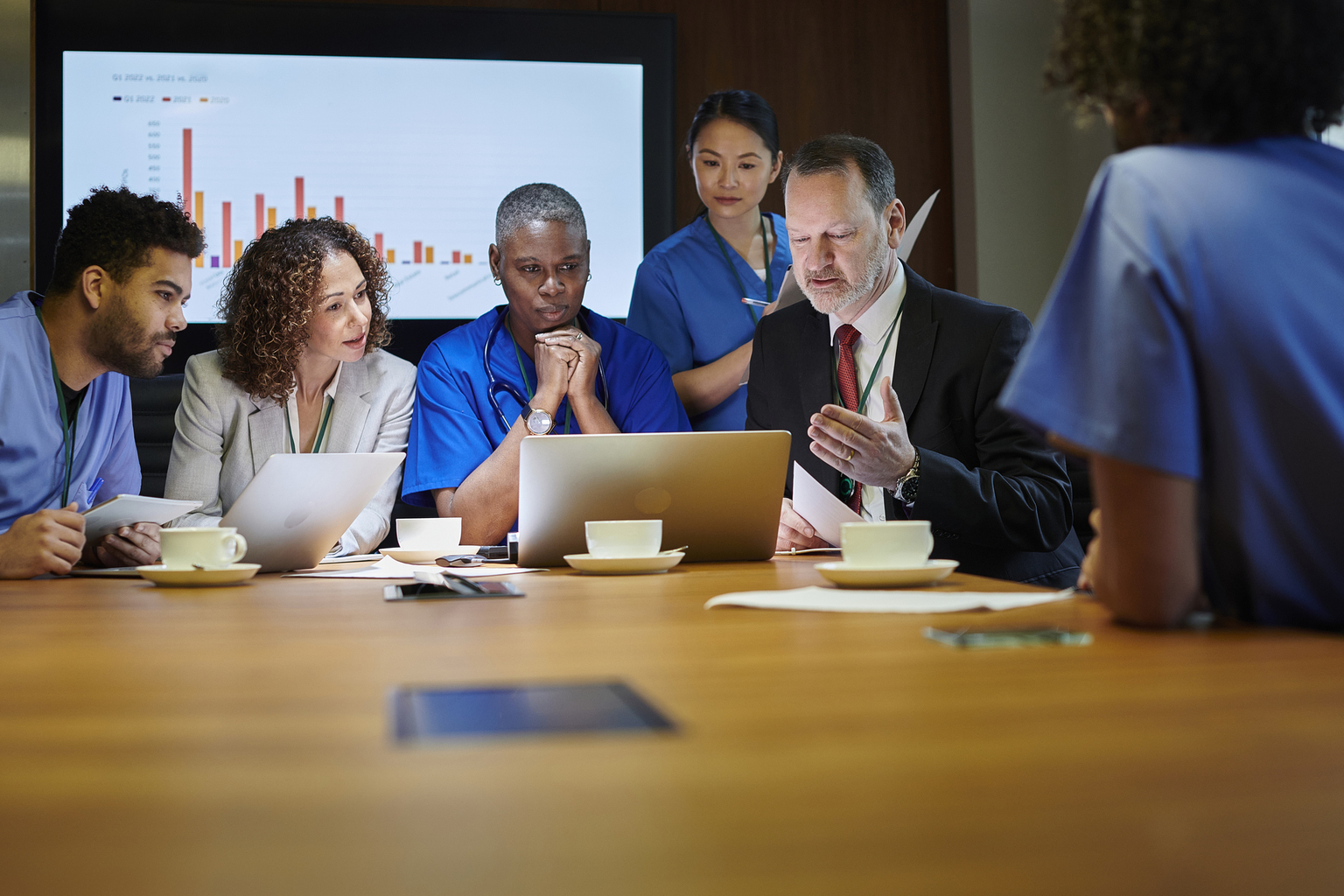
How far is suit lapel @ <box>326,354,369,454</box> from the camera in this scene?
260 cm

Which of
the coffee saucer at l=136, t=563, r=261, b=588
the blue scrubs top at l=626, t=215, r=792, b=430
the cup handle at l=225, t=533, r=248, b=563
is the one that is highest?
the blue scrubs top at l=626, t=215, r=792, b=430

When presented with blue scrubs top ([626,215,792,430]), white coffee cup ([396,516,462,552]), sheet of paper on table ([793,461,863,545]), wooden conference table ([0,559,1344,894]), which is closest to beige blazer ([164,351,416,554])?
white coffee cup ([396,516,462,552])

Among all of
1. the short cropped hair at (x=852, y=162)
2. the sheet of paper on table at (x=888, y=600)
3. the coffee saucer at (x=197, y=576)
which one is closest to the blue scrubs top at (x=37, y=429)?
the coffee saucer at (x=197, y=576)

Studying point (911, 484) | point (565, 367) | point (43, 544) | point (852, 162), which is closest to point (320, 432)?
point (565, 367)

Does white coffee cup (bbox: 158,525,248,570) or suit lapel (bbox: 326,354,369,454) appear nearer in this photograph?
white coffee cup (bbox: 158,525,248,570)

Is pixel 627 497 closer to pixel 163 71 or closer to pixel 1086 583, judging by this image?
pixel 1086 583

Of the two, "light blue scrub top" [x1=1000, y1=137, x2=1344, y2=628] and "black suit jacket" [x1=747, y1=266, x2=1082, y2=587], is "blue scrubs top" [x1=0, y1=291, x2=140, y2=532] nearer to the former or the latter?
"black suit jacket" [x1=747, y1=266, x2=1082, y2=587]

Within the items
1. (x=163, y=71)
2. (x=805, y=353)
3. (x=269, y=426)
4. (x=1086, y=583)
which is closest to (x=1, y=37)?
(x=163, y=71)

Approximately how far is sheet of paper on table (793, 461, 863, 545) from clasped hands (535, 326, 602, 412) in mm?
1021

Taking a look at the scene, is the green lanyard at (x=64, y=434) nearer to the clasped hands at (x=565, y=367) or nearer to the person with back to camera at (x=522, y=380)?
the person with back to camera at (x=522, y=380)

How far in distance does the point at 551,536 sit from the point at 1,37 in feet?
9.24

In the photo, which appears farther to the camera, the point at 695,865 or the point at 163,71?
the point at 163,71

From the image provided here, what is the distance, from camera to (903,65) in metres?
4.02

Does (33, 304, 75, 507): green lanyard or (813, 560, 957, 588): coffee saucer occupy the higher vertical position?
(33, 304, 75, 507): green lanyard
